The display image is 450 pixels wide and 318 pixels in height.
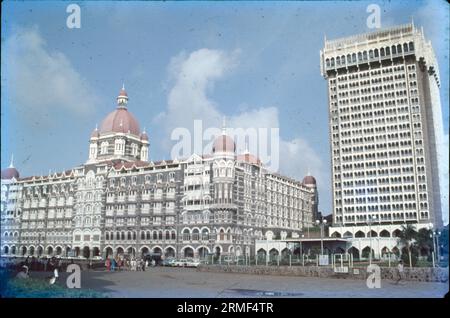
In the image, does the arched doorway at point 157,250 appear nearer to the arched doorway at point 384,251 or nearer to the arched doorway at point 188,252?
the arched doorway at point 188,252

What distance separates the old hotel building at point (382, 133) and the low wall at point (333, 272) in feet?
130

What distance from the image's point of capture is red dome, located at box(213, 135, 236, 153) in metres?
68.8

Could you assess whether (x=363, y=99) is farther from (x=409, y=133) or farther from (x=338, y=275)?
(x=338, y=275)

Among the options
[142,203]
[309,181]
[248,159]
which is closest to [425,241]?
[248,159]

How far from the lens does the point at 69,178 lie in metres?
84.9

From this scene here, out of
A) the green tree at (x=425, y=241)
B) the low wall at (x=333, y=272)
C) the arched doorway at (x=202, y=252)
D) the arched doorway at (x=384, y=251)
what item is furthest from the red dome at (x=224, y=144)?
the green tree at (x=425, y=241)

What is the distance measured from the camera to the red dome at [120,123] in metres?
87.4

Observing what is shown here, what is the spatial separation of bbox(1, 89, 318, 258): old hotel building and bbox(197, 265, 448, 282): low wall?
835 inches

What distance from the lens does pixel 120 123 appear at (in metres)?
87.8

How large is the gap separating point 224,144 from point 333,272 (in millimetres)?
33240

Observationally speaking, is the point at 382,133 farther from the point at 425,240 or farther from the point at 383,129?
the point at 425,240

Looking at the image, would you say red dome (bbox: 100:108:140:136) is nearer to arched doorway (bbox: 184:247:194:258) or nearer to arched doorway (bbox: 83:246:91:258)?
arched doorway (bbox: 83:246:91:258)

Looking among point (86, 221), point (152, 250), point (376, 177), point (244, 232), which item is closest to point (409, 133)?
point (376, 177)
